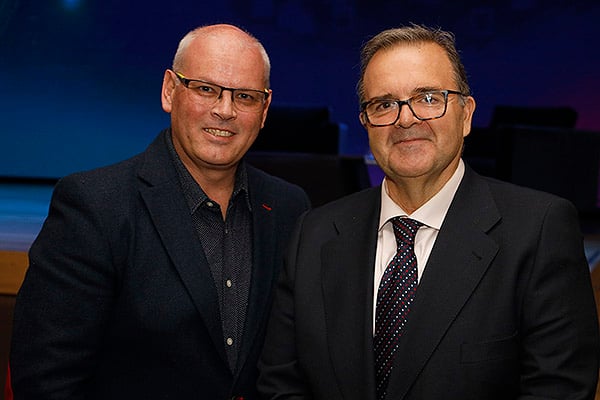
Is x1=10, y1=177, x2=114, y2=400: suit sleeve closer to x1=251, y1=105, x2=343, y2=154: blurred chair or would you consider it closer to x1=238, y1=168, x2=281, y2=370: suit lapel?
x1=238, y1=168, x2=281, y2=370: suit lapel

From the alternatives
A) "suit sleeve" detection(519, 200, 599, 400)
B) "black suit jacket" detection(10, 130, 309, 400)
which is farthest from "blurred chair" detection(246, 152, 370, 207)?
"suit sleeve" detection(519, 200, 599, 400)

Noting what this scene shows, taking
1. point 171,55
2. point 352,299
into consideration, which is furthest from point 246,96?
point 171,55

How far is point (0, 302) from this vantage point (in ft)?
9.15

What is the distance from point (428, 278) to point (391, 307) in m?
0.11

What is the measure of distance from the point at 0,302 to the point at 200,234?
116cm

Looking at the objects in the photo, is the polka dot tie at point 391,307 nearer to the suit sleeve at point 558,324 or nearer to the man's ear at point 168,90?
the suit sleeve at point 558,324

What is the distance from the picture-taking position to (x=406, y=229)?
1.72 metres

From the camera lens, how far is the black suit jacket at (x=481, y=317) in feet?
5.05

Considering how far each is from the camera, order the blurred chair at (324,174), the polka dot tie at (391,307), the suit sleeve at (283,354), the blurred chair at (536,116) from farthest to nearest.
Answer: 1. the blurred chair at (536,116)
2. the blurred chair at (324,174)
3. the suit sleeve at (283,354)
4. the polka dot tie at (391,307)

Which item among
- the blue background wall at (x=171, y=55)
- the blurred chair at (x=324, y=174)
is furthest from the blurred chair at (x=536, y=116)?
the blurred chair at (x=324, y=174)

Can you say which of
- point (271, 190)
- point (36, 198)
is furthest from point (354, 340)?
point (36, 198)

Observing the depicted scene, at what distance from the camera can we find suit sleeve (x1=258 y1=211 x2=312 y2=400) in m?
1.76

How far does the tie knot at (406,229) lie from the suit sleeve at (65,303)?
0.74 m

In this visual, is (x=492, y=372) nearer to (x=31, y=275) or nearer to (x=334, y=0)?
(x=31, y=275)
